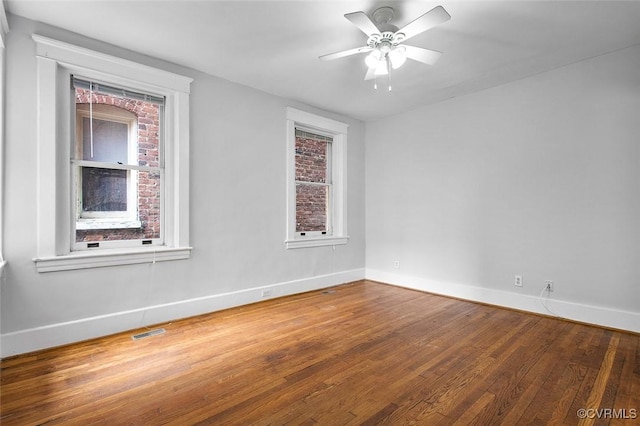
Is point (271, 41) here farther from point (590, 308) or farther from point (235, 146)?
point (590, 308)

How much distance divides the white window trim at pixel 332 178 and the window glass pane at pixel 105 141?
75.2 inches

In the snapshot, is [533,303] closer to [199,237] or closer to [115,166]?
[199,237]

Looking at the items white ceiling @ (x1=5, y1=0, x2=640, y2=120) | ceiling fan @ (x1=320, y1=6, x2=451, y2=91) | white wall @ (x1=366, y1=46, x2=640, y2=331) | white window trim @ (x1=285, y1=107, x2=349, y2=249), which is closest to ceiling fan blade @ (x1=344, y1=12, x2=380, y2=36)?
ceiling fan @ (x1=320, y1=6, x2=451, y2=91)

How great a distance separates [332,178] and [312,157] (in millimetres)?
510

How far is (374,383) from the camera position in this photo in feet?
6.70

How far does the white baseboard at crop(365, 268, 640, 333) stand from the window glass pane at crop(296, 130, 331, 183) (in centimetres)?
197

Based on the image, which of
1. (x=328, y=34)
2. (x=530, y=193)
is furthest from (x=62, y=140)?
(x=530, y=193)

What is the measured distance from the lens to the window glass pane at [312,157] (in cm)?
454

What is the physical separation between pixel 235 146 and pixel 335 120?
1792 millimetres

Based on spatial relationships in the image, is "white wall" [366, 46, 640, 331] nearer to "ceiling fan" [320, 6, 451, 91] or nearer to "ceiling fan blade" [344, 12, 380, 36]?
"ceiling fan" [320, 6, 451, 91]

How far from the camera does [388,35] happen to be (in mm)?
2414

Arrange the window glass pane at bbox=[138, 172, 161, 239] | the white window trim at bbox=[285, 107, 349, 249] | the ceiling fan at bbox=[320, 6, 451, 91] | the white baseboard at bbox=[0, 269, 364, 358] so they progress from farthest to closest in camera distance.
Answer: the white window trim at bbox=[285, 107, 349, 249]
the window glass pane at bbox=[138, 172, 161, 239]
the white baseboard at bbox=[0, 269, 364, 358]
the ceiling fan at bbox=[320, 6, 451, 91]

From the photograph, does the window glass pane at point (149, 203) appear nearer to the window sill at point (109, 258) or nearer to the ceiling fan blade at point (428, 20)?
the window sill at point (109, 258)

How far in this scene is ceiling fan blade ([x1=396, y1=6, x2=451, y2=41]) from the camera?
1.97m
